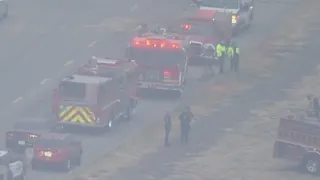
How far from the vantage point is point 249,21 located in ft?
269

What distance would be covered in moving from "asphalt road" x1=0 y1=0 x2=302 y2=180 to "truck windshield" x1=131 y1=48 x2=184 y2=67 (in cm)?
187

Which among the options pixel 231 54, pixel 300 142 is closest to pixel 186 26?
pixel 231 54

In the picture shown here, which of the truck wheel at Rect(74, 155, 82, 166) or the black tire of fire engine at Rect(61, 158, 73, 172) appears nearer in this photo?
the black tire of fire engine at Rect(61, 158, 73, 172)

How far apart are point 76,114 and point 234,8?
24.8 m

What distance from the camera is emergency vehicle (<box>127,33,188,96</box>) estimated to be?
6419cm

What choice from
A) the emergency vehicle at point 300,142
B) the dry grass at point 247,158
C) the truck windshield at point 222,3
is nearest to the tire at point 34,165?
the dry grass at point 247,158

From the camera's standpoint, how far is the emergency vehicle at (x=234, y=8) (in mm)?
79750

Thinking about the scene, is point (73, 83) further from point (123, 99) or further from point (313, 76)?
point (313, 76)

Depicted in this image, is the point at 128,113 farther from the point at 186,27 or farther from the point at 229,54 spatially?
the point at 186,27

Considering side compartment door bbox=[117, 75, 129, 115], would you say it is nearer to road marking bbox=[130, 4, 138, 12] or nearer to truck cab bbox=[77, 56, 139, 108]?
truck cab bbox=[77, 56, 139, 108]

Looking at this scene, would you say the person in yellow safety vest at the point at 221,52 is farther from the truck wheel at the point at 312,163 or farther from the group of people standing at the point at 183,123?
the truck wheel at the point at 312,163

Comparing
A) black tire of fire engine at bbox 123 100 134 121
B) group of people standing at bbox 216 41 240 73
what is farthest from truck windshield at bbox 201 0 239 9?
black tire of fire engine at bbox 123 100 134 121

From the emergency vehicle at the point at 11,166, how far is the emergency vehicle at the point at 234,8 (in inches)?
1238

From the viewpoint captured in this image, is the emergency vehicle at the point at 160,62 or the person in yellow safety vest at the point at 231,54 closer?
the emergency vehicle at the point at 160,62
